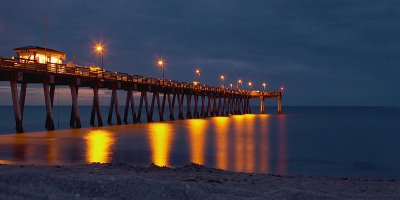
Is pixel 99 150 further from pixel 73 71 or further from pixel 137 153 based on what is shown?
pixel 73 71

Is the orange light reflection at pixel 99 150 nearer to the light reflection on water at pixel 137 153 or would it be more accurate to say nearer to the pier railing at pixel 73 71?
the light reflection on water at pixel 137 153

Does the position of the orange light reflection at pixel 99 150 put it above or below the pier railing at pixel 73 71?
below

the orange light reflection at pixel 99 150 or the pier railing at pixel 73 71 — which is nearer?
the orange light reflection at pixel 99 150

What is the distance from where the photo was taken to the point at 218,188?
9.41m

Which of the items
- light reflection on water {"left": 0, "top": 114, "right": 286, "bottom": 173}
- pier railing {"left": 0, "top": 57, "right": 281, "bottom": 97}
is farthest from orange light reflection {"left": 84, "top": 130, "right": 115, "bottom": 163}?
pier railing {"left": 0, "top": 57, "right": 281, "bottom": 97}

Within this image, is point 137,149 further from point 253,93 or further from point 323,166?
point 253,93

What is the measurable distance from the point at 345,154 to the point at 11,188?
20.6 metres

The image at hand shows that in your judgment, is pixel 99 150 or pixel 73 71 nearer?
pixel 99 150

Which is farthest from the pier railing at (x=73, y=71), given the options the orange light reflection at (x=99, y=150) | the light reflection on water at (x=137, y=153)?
the orange light reflection at (x=99, y=150)

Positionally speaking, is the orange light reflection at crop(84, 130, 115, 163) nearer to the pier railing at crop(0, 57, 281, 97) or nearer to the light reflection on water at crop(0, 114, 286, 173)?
the light reflection on water at crop(0, 114, 286, 173)

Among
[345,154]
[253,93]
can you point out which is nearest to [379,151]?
[345,154]

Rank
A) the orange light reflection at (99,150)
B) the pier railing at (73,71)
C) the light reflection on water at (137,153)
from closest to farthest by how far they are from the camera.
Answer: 1. the light reflection on water at (137,153)
2. the orange light reflection at (99,150)
3. the pier railing at (73,71)

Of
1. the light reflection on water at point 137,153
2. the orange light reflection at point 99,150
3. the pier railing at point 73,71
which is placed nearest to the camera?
the light reflection on water at point 137,153

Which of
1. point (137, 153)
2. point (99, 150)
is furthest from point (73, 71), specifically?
point (137, 153)
